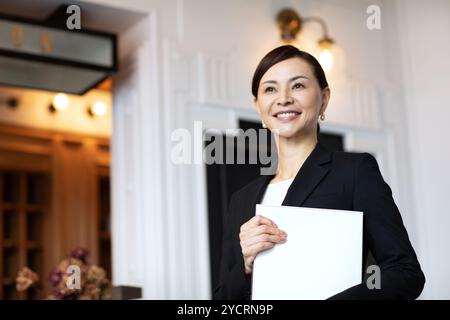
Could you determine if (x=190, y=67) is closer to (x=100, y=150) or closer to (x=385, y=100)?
(x=385, y=100)

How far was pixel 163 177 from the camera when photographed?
2.44m

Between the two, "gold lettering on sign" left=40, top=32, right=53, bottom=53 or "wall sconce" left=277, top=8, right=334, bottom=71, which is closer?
"gold lettering on sign" left=40, top=32, right=53, bottom=53

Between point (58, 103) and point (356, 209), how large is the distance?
3062 millimetres

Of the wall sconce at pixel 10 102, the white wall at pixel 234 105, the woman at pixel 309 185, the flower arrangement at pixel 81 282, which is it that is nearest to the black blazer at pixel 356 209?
the woman at pixel 309 185

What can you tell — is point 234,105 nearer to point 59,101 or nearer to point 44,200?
point 59,101

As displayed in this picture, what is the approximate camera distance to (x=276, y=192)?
0.85 metres

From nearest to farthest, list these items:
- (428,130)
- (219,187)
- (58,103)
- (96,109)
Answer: (219,187) → (428,130) → (58,103) → (96,109)

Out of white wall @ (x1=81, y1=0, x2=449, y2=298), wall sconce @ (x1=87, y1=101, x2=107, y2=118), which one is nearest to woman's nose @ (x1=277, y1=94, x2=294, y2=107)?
white wall @ (x1=81, y1=0, x2=449, y2=298)

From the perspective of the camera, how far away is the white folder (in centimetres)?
74

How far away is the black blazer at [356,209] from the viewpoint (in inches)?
29.5

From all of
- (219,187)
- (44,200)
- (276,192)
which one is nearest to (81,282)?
(219,187)

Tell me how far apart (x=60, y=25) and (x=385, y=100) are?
1638mm

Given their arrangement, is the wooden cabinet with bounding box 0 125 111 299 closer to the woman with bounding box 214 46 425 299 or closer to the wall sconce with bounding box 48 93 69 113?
the wall sconce with bounding box 48 93 69 113
